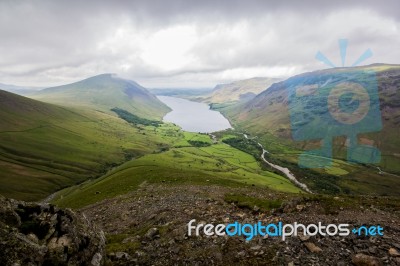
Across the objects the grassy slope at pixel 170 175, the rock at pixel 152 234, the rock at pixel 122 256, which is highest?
the rock at pixel 122 256

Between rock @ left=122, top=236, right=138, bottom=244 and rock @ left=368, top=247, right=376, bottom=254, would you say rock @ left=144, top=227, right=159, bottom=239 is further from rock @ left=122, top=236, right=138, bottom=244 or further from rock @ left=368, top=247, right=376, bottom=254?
rock @ left=368, top=247, right=376, bottom=254

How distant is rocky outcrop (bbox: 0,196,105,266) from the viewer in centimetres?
1463

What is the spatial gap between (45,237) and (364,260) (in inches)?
764

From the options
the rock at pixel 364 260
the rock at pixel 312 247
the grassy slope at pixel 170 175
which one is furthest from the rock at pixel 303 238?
the grassy slope at pixel 170 175

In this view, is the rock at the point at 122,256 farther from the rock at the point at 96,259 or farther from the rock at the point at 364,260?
the rock at the point at 364,260

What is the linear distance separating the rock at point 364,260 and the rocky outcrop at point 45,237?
52.7ft

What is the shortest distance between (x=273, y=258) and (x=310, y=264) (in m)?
2.35

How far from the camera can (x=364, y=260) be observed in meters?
17.2

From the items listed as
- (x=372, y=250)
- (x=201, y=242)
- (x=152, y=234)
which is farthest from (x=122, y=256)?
(x=372, y=250)

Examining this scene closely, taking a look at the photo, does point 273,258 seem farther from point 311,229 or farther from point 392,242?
point 392,242

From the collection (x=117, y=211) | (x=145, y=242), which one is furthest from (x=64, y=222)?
(x=117, y=211)

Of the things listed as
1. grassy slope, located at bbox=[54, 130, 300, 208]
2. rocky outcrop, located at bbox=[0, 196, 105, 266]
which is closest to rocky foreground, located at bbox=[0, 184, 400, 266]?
rocky outcrop, located at bbox=[0, 196, 105, 266]

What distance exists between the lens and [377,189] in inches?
6860

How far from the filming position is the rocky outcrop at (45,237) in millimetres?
14633
